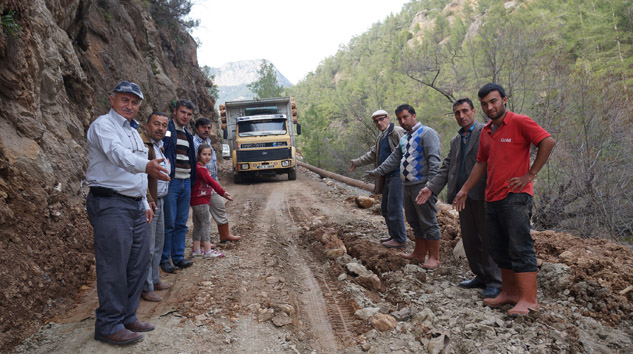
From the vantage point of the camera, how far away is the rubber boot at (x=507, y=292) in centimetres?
341

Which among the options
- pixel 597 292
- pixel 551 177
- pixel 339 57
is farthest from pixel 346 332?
pixel 339 57

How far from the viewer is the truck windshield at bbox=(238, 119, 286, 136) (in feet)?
52.5

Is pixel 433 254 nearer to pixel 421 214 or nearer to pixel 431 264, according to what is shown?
pixel 431 264

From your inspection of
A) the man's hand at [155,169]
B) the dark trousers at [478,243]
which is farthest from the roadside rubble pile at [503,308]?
the man's hand at [155,169]

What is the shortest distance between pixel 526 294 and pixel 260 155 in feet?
43.4

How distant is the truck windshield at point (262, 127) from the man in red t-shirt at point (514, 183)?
13206 mm

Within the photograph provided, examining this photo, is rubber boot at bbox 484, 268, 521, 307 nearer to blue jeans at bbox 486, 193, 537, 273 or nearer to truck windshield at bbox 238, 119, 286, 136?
blue jeans at bbox 486, 193, 537, 273

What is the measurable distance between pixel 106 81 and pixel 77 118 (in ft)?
13.9

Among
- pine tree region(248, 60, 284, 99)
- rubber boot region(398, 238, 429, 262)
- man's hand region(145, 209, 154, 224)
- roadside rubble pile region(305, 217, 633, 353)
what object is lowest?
roadside rubble pile region(305, 217, 633, 353)

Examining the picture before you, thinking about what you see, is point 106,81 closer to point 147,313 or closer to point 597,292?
point 147,313

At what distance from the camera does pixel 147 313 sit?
341 centimetres

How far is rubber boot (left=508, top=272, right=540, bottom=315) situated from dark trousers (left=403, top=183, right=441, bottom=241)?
4.53ft

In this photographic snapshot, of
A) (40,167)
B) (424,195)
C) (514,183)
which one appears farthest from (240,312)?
(40,167)

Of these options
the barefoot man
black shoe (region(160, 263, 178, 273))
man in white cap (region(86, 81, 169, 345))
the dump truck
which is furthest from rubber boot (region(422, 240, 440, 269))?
the dump truck
